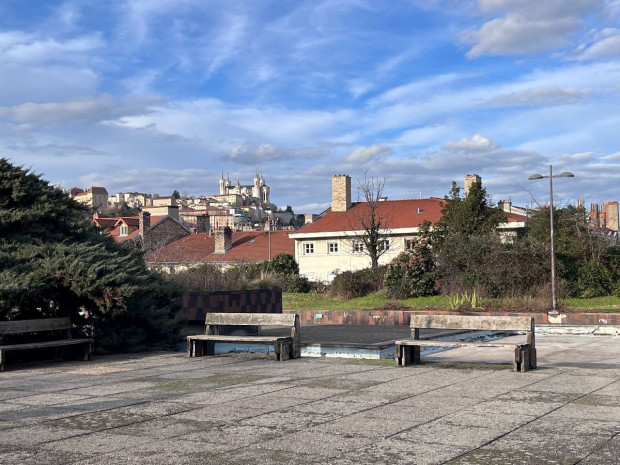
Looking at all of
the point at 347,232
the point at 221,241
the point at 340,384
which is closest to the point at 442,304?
the point at 340,384

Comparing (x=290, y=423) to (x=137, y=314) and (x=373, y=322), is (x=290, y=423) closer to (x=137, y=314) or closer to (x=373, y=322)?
(x=137, y=314)

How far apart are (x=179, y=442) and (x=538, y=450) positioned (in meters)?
2.92

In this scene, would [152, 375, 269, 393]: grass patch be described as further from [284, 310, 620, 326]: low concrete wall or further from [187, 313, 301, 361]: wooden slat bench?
[284, 310, 620, 326]: low concrete wall

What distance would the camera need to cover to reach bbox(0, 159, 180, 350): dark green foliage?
12.1 meters

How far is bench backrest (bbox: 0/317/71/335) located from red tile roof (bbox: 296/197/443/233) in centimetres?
4094

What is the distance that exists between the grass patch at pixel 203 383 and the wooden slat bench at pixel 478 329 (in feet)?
8.11

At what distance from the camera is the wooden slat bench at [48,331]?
11398 millimetres

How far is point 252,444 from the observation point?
620 cm

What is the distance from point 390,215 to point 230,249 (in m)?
14.4

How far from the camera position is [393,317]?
25.6 meters

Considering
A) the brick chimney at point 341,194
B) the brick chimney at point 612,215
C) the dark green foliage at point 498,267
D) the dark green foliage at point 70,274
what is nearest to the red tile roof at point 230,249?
the brick chimney at point 341,194

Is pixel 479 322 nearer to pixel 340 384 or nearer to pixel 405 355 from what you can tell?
pixel 405 355

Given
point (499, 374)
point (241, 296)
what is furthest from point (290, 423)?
point (241, 296)

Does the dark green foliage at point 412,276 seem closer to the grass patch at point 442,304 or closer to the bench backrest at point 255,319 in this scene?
the grass patch at point 442,304
